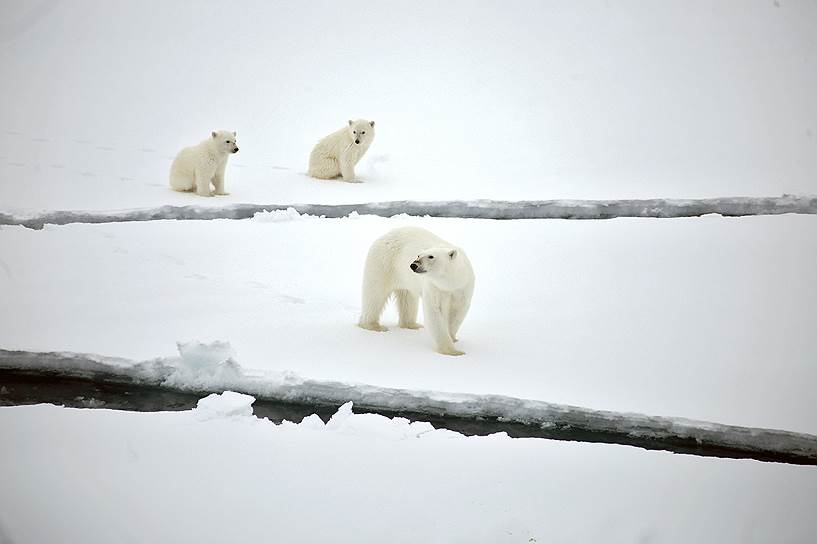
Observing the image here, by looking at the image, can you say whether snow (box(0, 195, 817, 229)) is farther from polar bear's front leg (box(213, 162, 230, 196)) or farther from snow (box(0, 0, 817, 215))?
polar bear's front leg (box(213, 162, 230, 196))

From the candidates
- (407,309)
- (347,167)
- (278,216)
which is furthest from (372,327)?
(347,167)

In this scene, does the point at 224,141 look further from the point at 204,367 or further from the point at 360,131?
the point at 204,367

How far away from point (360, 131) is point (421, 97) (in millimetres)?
6441

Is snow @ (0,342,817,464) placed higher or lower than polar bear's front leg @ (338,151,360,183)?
lower

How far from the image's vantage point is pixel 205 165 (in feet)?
27.2

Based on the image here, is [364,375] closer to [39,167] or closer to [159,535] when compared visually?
[159,535]

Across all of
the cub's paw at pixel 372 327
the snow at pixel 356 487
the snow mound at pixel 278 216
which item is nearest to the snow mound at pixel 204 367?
the snow at pixel 356 487

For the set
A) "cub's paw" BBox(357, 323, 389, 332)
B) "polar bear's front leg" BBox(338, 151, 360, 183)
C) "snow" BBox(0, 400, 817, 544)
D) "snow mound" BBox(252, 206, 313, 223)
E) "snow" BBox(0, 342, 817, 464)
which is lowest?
"snow" BBox(0, 400, 817, 544)

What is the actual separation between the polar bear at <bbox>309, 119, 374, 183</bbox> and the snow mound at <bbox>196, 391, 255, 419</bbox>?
230 inches

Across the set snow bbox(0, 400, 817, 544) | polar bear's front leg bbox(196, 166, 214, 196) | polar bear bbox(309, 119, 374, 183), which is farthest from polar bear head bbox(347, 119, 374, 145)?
snow bbox(0, 400, 817, 544)

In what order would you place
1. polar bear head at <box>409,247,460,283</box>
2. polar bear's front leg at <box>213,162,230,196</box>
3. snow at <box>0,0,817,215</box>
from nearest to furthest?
polar bear head at <box>409,247,460,283</box>, polar bear's front leg at <box>213,162,230,196</box>, snow at <box>0,0,817,215</box>

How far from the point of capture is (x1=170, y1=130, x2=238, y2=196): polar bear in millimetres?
8289

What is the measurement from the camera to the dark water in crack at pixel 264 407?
351 centimetres

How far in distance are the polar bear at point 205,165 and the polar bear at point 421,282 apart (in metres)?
4.11
